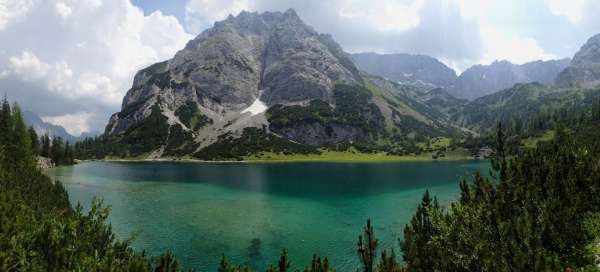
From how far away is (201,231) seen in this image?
60.7 meters

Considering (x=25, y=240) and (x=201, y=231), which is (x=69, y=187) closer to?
(x=201, y=231)

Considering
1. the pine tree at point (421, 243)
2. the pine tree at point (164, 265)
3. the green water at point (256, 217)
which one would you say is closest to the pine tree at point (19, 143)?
the green water at point (256, 217)

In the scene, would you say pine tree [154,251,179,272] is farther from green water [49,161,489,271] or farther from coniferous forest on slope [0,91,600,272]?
green water [49,161,489,271]

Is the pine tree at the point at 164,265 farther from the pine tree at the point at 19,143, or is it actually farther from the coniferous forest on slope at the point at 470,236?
the pine tree at the point at 19,143

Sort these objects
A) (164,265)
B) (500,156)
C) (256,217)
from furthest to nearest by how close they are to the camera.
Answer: (256,217)
(500,156)
(164,265)

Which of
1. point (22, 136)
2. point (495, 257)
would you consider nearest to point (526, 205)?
point (495, 257)

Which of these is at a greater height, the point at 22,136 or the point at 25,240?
the point at 22,136

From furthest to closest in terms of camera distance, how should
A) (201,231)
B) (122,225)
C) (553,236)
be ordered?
(122,225), (201,231), (553,236)

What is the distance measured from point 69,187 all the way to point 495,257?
12721 centimetres

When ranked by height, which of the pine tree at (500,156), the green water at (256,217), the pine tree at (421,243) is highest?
the pine tree at (500,156)

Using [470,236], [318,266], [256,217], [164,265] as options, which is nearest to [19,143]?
[256,217]

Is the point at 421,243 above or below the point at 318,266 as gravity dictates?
below

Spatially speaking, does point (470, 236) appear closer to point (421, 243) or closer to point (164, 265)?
point (421, 243)

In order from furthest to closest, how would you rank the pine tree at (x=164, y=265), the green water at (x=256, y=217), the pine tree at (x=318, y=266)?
the green water at (x=256, y=217) < the pine tree at (x=164, y=265) < the pine tree at (x=318, y=266)
